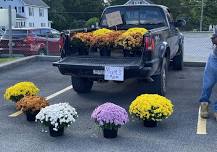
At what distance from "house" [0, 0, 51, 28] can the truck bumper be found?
2397 inches

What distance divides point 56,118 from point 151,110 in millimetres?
1378

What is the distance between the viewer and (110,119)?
5.87 meters

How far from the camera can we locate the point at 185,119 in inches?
275

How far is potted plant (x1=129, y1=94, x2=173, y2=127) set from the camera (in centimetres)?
635

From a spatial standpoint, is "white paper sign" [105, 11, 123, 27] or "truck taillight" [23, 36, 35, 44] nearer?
"white paper sign" [105, 11, 123, 27]

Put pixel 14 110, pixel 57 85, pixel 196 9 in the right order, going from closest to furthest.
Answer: pixel 14 110 < pixel 57 85 < pixel 196 9

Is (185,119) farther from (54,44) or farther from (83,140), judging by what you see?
(54,44)

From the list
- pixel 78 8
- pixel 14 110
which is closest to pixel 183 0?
pixel 78 8

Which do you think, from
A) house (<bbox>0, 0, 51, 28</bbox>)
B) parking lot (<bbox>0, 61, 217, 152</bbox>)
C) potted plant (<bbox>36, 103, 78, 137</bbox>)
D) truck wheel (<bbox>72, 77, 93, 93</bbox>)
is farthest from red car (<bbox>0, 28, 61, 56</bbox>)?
house (<bbox>0, 0, 51, 28</bbox>)

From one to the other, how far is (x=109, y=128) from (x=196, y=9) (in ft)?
191

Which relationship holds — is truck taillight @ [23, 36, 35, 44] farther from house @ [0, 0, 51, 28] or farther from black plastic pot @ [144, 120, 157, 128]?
house @ [0, 0, 51, 28]

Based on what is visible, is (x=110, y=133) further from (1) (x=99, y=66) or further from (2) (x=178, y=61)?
(2) (x=178, y=61)

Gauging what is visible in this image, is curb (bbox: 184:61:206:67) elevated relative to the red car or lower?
lower

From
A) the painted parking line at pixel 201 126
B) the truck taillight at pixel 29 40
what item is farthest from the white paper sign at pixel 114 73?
the truck taillight at pixel 29 40
